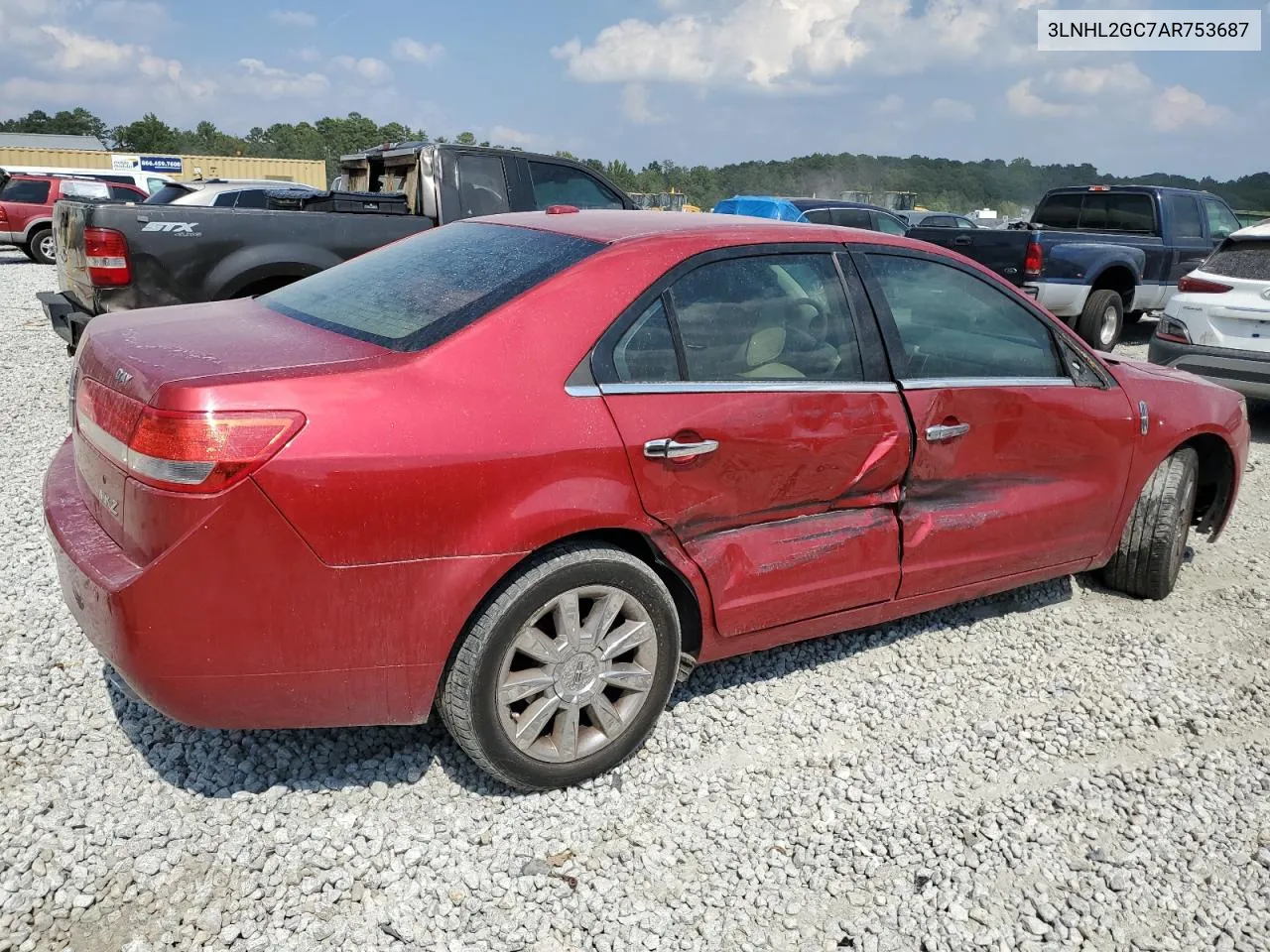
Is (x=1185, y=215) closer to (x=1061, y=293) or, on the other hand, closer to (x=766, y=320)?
(x=1061, y=293)

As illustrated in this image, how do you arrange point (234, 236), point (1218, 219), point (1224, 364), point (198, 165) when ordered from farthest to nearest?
point (198, 165)
point (1218, 219)
point (1224, 364)
point (234, 236)

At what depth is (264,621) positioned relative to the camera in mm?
2441

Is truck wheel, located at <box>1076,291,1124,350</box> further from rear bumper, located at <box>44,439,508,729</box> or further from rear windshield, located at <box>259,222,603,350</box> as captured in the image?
rear bumper, located at <box>44,439,508,729</box>

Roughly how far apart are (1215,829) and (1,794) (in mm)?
3433

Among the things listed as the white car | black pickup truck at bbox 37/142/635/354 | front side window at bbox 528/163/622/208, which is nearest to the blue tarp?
front side window at bbox 528/163/622/208

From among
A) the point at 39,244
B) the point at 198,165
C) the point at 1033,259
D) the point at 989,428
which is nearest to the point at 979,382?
the point at 989,428

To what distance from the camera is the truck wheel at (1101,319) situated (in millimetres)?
11062

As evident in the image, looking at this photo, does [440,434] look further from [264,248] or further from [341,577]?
[264,248]

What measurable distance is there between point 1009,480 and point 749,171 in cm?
7825

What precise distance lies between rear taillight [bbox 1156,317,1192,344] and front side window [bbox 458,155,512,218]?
5.38 metres

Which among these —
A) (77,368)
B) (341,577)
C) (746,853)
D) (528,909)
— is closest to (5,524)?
(77,368)

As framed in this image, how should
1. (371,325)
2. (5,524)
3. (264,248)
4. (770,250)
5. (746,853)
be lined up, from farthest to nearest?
(264,248) < (5,524) < (770,250) < (371,325) < (746,853)

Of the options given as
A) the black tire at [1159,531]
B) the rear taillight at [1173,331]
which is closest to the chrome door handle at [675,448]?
the black tire at [1159,531]

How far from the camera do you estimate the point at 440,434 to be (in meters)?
2.52
